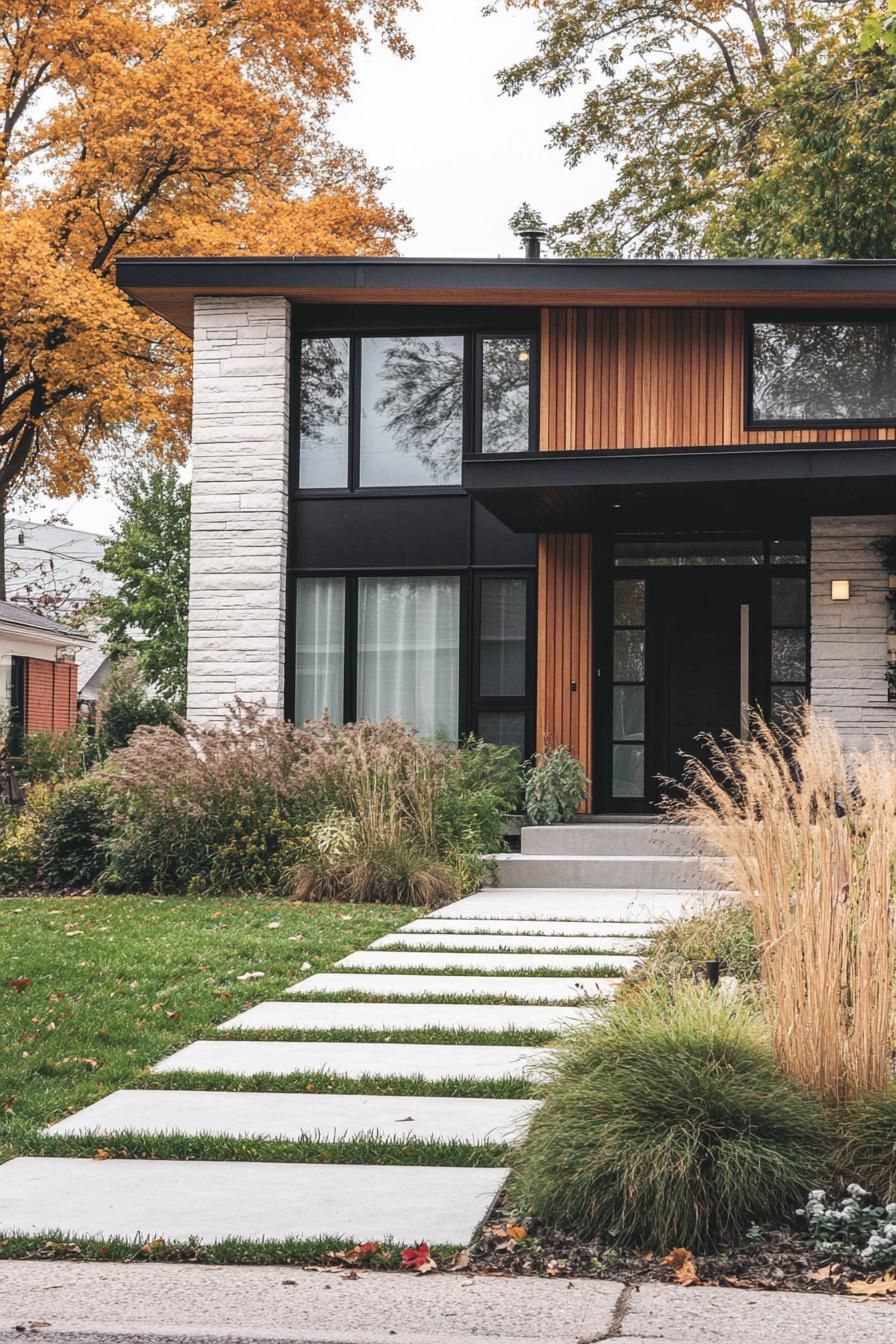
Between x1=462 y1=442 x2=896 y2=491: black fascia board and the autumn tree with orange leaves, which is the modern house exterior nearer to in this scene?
x1=462 y1=442 x2=896 y2=491: black fascia board

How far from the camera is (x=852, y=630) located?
1266cm

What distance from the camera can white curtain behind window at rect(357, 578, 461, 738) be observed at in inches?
A: 520

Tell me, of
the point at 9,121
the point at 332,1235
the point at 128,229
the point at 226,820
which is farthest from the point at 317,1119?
the point at 9,121

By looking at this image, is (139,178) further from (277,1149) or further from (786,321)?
(277,1149)

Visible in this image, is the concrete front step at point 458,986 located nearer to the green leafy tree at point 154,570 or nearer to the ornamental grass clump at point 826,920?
the ornamental grass clump at point 826,920

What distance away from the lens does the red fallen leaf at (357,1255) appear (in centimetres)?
333

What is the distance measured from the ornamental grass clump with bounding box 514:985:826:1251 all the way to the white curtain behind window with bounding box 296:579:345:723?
30.7ft

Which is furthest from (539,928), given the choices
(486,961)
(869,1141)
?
(869,1141)

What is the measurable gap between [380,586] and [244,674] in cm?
148

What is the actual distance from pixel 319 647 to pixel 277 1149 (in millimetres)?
9383

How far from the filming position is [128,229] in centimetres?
2117

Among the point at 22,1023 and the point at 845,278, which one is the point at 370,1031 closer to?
the point at 22,1023

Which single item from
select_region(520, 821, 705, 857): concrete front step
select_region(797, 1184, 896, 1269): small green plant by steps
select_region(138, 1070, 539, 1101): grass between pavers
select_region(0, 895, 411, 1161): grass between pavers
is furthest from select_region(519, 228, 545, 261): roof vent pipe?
select_region(797, 1184, 896, 1269): small green plant by steps

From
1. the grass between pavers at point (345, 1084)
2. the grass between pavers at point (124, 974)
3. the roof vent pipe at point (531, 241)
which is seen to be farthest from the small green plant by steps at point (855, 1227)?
the roof vent pipe at point (531, 241)
